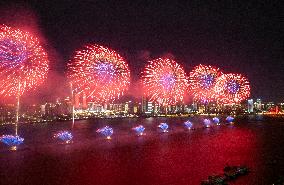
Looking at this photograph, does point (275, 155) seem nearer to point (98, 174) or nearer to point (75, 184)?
point (98, 174)

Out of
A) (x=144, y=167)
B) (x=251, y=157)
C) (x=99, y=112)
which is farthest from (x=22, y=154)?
(x=99, y=112)

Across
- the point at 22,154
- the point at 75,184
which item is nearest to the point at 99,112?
the point at 22,154

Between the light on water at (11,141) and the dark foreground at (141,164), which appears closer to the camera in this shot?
the dark foreground at (141,164)

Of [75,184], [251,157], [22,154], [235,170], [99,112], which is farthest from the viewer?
[99,112]

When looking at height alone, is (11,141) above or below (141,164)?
above

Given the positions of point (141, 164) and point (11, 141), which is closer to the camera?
point (141, 164)

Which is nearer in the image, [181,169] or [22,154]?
[181,169]

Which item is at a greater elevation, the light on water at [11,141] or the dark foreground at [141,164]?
the light on water at [11,141]

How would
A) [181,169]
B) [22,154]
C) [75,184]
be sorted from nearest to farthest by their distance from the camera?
1. [75,184]
2. [181,169]
3. [22,154]

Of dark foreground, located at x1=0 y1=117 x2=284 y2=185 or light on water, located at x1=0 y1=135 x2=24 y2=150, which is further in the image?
light on water, located at x1=0 y1=135 x2=24 y2=150

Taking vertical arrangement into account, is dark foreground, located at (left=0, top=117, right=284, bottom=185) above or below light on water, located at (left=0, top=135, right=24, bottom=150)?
below
